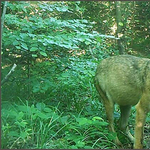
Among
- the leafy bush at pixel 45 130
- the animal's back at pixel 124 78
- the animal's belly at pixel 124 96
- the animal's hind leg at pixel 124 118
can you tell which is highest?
the animal's back at pixel 124 78

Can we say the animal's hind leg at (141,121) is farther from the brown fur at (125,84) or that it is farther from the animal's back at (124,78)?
the animal's back at (124,78)

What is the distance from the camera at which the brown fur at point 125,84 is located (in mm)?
4785

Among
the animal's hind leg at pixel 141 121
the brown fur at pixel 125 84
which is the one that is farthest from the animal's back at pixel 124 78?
the animal's hind leg at pixel 141 121

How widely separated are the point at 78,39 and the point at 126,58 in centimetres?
109

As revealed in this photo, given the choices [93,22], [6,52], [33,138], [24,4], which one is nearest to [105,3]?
[93,22]

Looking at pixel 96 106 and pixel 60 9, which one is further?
pixel 96 106

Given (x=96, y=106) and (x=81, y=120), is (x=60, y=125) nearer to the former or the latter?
(x=81, y=120)

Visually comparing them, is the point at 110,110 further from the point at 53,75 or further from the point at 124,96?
the point at 53,75

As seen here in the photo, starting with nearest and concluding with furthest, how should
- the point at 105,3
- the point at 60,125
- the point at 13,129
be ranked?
the point at 13,129 → the point at 60,125 → the point at 105,3

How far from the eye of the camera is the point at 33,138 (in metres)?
4.16

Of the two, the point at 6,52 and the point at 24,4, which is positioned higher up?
the point at 24,4

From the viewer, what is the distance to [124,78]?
17.0 feet

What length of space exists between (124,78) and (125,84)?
0.36 ft

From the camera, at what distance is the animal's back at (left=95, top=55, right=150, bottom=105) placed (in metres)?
5.04
